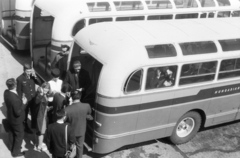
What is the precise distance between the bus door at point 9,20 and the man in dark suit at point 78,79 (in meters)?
5.66

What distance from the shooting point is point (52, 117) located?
23.0ft

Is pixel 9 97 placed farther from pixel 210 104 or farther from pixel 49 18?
pixel 49 18

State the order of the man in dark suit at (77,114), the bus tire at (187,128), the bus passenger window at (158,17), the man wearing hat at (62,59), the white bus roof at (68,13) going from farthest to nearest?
1. the bus passenger window at (158,17)
2. the white bus roof at (68,13)
3. the man wearing hat at (62,59)
4. the bus tire at (187,128)
5. the man in dark suit at (77,114)

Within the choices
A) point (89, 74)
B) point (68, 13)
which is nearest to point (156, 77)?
point (89, 74)

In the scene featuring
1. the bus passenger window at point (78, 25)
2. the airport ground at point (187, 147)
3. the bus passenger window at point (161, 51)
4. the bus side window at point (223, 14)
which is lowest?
the airport ground at point (187, 147)

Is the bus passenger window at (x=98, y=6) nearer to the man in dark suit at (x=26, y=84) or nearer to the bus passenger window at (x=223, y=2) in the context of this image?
the man in dark suit at (x=26, y=84)

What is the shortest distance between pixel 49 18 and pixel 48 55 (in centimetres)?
127

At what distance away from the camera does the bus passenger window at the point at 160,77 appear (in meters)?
6.47

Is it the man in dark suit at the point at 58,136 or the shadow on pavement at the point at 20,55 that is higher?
the man in dark suit at the point at 58,136

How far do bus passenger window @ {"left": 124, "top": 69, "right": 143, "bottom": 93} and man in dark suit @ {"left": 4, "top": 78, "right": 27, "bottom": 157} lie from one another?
6.74ft

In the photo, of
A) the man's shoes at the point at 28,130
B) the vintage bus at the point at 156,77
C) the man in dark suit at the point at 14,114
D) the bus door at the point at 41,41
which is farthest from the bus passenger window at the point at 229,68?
the bus door at the point at 41,41

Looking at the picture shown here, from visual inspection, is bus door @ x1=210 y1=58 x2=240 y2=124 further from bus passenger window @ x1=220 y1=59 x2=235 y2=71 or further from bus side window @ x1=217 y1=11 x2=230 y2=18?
bus side window @ x1=217 y1=11 x2=230 y2=18

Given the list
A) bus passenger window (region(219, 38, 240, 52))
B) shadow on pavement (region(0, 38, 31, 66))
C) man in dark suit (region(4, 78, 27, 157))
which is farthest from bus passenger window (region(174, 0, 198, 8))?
man in dark suit (region(4, 78, 27, 157))

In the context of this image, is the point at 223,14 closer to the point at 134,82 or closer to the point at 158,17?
the point at 158,17
